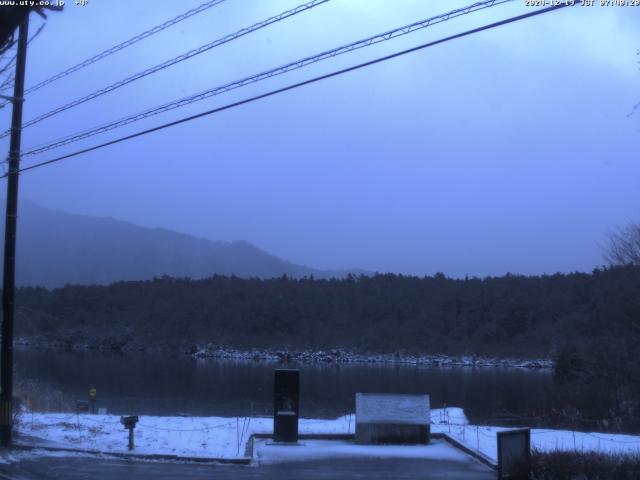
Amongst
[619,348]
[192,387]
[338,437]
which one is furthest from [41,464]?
[192,387]

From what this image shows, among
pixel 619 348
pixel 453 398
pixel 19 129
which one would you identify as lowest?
pixel 453 398

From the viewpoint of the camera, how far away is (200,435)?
1753 centimetres

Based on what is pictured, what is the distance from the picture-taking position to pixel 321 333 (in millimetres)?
89750

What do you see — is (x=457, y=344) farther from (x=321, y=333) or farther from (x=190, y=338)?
(x=190, y=338)

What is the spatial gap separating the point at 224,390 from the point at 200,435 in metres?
20.9

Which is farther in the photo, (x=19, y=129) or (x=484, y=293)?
(x=484, y=293)

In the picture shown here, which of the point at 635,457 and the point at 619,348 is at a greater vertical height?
the point at 619,348

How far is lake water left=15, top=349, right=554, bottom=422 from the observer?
28.4m

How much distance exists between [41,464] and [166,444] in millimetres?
3032

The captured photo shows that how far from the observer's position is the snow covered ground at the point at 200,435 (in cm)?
1582

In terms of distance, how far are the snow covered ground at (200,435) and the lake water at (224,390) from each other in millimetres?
3481

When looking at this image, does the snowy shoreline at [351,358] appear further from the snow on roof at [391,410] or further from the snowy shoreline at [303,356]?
the snow on roof at [391,410]

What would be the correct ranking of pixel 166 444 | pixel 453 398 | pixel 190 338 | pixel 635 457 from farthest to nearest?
pixel 190 338
pixel 453 398
pixel 166 444
pixel 635 457

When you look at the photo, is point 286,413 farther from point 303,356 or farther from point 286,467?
point 303,356
